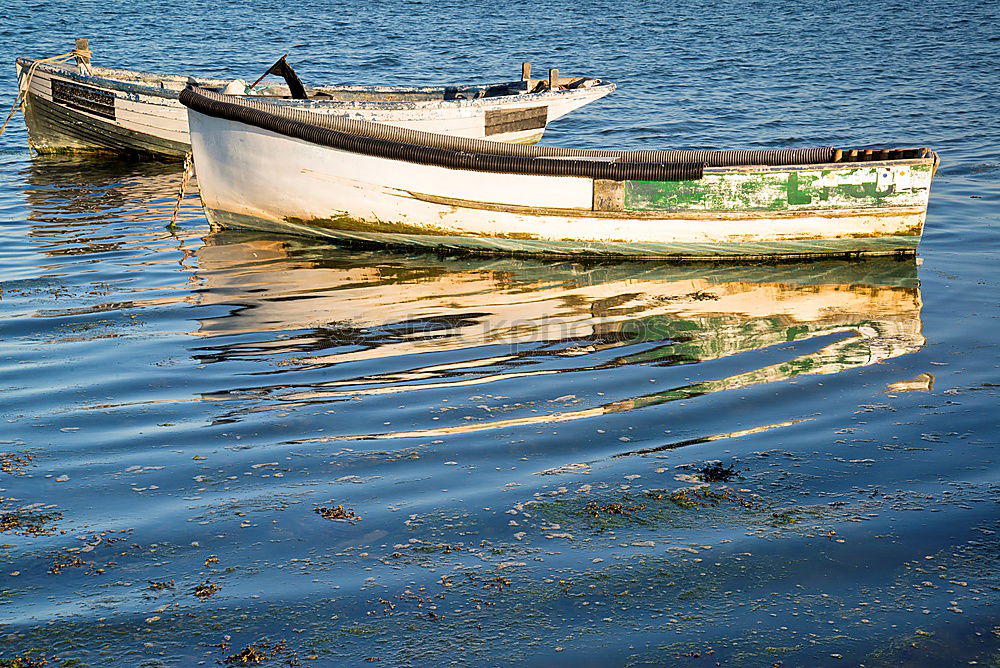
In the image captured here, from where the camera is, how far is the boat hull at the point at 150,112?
1278 cm

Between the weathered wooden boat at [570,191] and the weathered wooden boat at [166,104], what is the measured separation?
344cm

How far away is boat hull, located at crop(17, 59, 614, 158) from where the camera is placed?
12.8 m

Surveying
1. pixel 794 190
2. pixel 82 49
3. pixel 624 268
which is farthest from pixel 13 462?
pixel 82 49

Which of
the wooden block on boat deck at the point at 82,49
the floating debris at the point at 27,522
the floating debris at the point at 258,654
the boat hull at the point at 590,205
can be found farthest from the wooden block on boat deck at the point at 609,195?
the wooden block on boat deck at the point at 82,49

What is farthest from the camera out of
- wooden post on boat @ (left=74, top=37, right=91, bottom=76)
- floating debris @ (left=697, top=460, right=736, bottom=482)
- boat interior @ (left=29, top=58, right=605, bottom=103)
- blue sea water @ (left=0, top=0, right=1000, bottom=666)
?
wooden post on boat @ (left=74, top=37, right=91, bottom=76)

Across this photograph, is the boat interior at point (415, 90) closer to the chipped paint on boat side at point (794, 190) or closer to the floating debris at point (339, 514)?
the chipped paint on boat side at point (794, 190)

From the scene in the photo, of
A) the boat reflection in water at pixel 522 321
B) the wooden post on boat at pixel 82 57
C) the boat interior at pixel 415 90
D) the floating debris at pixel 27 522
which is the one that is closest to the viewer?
the floating debris at pixel 27 522

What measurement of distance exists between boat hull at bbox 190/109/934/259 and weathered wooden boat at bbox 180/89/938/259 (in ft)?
0.04

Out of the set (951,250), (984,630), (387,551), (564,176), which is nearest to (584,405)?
(387,551)

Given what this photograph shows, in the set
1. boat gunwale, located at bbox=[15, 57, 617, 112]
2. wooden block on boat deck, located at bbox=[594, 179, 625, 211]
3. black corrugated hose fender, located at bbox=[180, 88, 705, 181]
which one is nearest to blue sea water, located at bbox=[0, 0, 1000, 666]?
wooden block on boat deck, located at bbox=[594, 179, 625, 211]

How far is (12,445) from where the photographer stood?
16.5 ft

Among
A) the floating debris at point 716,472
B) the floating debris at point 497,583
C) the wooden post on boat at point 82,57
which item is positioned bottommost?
the floating debris at point 716,472

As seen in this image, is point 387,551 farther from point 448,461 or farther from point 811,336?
point 811,336

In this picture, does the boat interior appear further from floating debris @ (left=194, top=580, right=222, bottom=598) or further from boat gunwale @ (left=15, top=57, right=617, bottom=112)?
floating debris @ (left=194, top=580, right=222, bottom=598)
